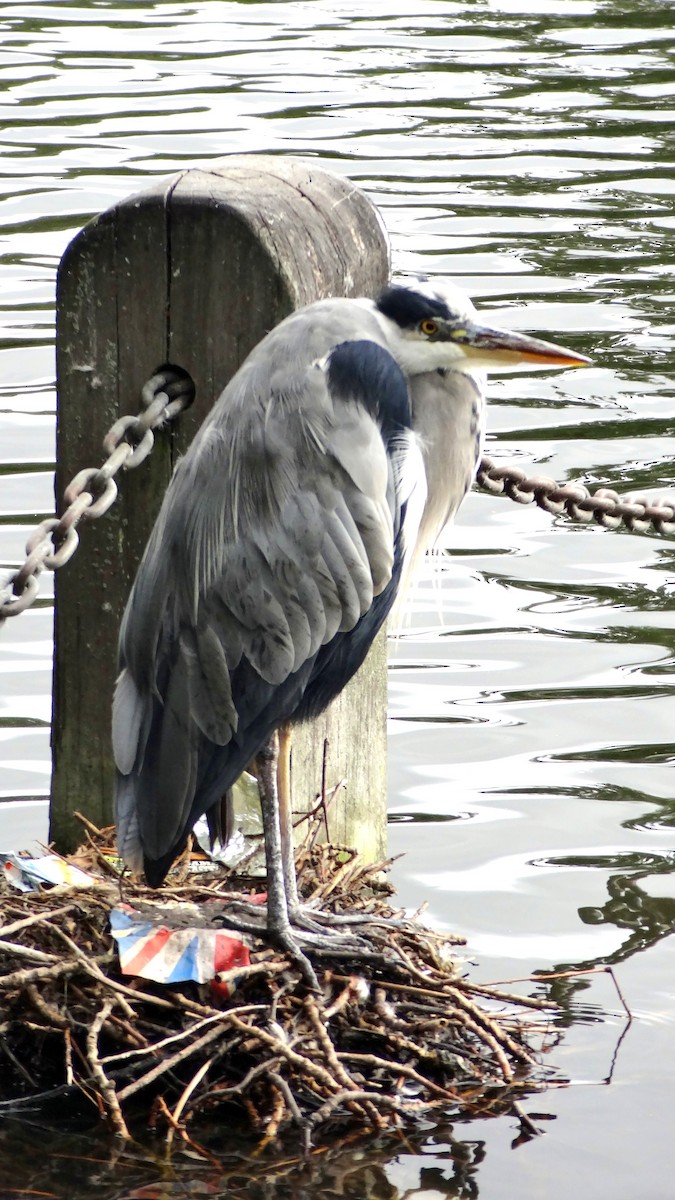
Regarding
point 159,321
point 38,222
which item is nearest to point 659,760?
point 159,321

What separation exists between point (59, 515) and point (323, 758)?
0.83 m

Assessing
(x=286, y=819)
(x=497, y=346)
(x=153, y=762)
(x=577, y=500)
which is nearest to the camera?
(x=497, y=346)

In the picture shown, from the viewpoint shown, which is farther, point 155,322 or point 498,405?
point 498,405

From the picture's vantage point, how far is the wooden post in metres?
3.34

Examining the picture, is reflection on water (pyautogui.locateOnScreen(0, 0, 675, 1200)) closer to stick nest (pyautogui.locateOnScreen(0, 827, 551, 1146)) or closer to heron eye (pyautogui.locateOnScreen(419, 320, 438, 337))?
stick nest (pyautogui.locateOnScreen(0, 827, 551, 1146))

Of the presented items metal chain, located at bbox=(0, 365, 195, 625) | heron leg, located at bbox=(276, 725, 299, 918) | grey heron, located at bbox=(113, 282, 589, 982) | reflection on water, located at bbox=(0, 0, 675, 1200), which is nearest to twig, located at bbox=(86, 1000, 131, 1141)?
reflection on water, located at bbox=(0, 0, 675, 1200)

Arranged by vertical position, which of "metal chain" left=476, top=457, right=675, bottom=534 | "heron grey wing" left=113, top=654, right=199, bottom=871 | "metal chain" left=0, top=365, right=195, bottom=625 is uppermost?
"metal chain" left=0, top=365, right=195, bottom=625

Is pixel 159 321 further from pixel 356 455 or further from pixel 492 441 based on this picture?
pixel 492 441

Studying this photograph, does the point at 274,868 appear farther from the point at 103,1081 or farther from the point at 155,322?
the point at 155,322

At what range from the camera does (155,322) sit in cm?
342

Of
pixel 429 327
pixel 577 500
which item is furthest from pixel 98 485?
pixel 577 500

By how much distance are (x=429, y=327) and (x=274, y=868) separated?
1.07 m

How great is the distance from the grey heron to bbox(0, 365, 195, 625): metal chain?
0.43ft

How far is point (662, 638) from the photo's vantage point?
211 inches
